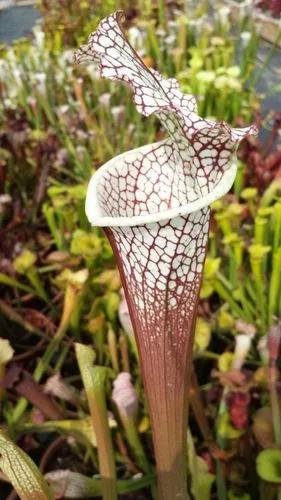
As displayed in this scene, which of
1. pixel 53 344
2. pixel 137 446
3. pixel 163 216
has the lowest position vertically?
pixel 137 446

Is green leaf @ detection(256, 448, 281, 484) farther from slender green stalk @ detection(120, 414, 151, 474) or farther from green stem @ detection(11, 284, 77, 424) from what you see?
green stem @ detection(11, 284, 77, 424)

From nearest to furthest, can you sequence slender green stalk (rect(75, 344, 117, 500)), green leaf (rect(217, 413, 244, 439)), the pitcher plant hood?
the pitcher plant hood < slender green stalk (rect(75, 344, 117, 500)) < green leaf (rect(217, 413, 244, 439))

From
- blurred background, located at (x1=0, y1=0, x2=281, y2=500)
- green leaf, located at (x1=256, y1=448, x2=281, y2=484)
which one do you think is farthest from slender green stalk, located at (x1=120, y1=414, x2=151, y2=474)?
green leaf, located at (x1=256, y1=448, x2=281, y2=484)

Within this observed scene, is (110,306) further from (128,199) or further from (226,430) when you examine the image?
(128,199)

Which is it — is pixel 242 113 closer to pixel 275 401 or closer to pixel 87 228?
pixel 87 228

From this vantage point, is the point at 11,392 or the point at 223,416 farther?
the point at 11,392

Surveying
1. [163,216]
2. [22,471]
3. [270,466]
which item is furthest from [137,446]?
[163,216]

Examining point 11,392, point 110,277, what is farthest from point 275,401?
point 11,392
